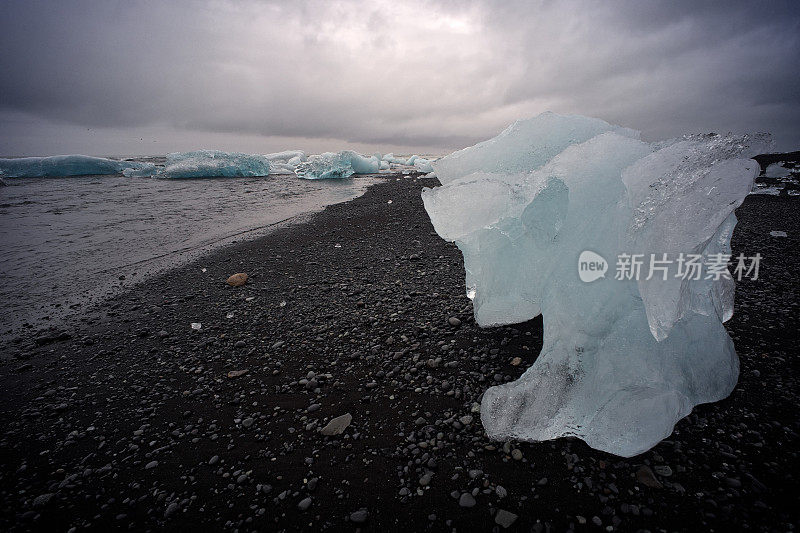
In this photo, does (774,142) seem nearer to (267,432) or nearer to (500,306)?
(500,306)

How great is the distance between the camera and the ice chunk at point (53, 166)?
89.7 feet

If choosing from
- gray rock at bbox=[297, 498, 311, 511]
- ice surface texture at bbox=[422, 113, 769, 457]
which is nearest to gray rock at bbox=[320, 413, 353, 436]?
gray rock at bbox=[297, 498, 311, 511]

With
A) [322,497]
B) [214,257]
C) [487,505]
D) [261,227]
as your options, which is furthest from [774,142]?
[261,227]

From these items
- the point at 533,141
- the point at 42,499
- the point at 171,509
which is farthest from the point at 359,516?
the point at 533,141

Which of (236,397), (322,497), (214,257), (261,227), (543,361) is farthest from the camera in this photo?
(261,227)

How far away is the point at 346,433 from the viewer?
2.88 meters

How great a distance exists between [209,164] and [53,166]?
1328 cm

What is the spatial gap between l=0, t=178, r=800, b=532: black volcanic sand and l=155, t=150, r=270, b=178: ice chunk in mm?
26547

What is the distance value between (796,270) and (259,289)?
9.09m

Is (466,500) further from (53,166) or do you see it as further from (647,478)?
(53,166)

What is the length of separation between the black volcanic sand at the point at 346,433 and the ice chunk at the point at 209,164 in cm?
2655

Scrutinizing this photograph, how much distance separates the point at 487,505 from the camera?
2.21 m

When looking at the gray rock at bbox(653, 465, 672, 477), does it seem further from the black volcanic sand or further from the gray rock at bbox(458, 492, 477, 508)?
the gray rock at bbox(458, 492, 477, 508)

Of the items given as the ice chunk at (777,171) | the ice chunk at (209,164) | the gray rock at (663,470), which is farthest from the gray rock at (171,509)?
the ice chunk at (209,164)
